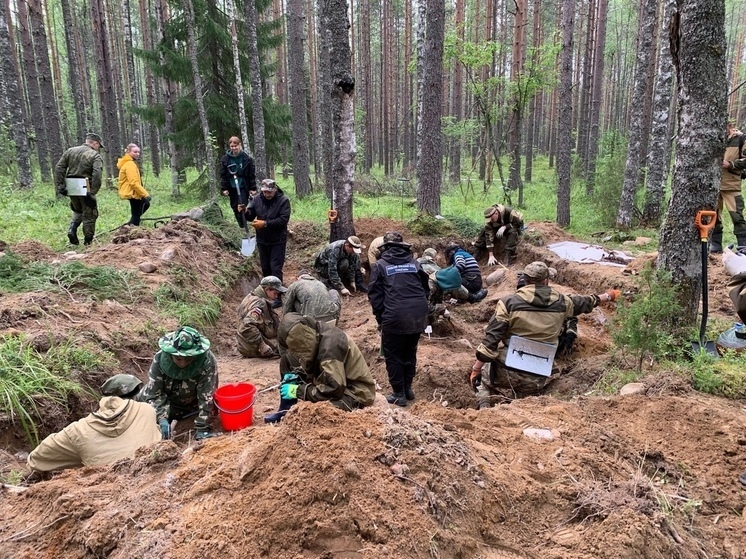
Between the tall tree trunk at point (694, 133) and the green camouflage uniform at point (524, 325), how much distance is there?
924mm

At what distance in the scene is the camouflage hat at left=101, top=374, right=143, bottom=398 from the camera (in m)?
3.85

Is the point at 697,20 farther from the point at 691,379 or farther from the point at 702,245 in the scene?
the point at 691,379

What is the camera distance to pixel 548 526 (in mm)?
2451

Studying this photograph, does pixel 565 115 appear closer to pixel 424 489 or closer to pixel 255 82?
pixel 255 82

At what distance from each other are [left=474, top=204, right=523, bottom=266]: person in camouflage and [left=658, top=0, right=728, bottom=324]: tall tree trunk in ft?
15.8

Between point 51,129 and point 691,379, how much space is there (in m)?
15.9

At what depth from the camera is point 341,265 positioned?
8.54 meters

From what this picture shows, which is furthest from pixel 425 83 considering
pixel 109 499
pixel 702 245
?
pixel 109 499

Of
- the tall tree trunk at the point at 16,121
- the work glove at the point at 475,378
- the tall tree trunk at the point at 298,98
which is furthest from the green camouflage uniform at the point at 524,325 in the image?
the tall tree trunk at the point at 16,121

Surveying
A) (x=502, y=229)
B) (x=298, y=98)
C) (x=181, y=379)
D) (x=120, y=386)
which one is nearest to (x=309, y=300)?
(x=181, y=379)

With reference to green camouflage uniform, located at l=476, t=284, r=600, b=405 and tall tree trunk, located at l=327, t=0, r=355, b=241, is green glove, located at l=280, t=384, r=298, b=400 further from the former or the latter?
tall tree trunk, located at l=327, t=0, r=355, b=241

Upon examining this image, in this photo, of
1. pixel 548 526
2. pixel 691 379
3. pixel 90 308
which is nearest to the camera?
pixel 548 526

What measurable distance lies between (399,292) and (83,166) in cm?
593

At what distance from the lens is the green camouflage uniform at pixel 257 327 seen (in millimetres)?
6254
